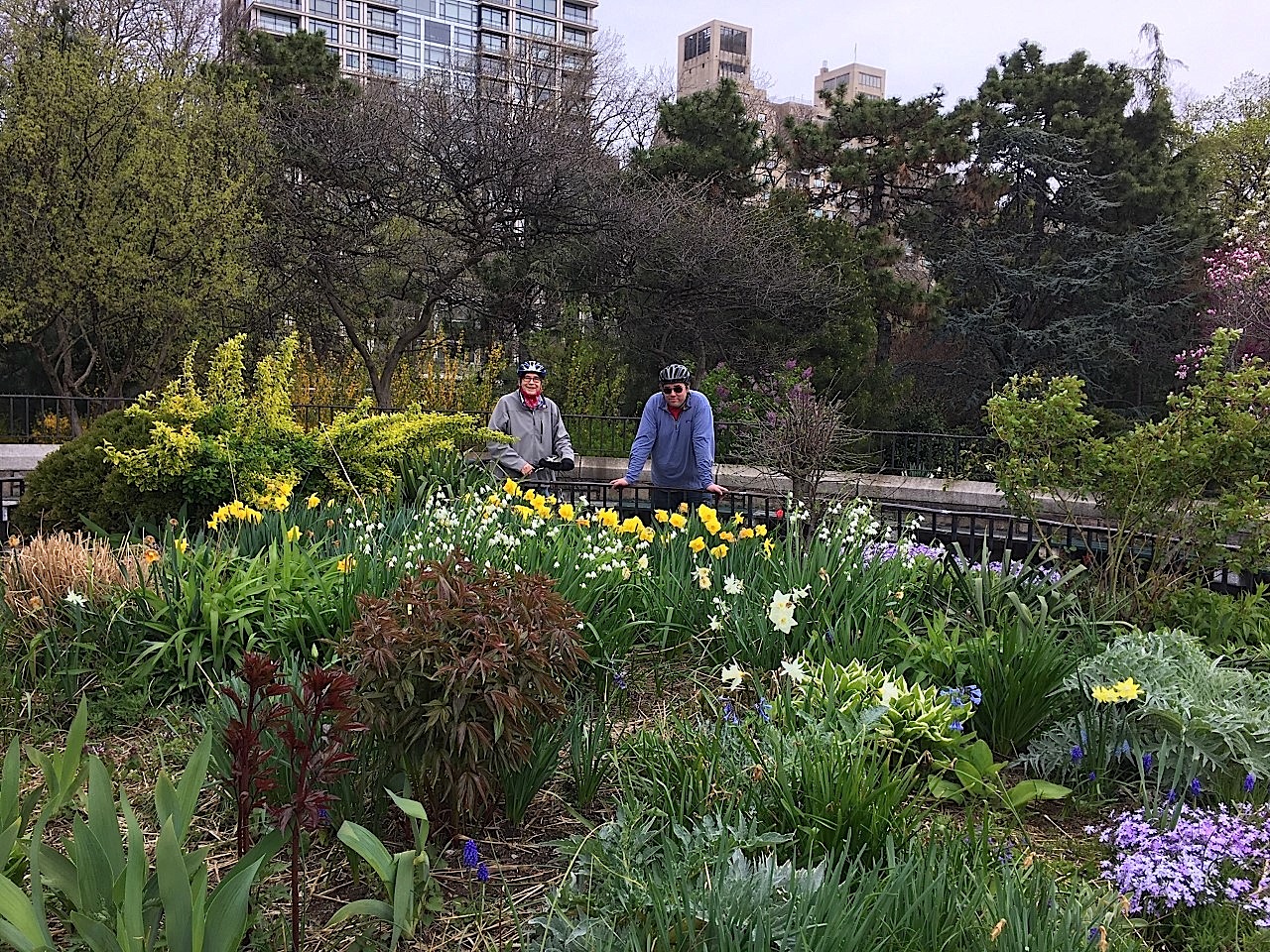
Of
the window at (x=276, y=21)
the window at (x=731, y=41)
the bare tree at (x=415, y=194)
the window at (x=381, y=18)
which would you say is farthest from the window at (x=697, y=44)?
the bare tree at (x=415, y=194)

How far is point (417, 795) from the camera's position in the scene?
2795 mm

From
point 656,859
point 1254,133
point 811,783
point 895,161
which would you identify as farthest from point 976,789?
point 1254,133

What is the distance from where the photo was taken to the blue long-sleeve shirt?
22.3ft

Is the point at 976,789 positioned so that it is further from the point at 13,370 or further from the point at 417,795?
the point at 13,370

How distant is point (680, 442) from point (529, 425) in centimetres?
115

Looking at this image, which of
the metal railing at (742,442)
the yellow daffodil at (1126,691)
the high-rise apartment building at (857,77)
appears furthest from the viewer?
the high-rise apartment building at (857,77)

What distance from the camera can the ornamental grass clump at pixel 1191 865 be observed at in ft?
7.91

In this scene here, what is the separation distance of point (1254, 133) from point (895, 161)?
8.61 m

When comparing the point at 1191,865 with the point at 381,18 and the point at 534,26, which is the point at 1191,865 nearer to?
the point at 381,18

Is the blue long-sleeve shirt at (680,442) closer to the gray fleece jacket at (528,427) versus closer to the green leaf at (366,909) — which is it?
the gray fleece jacket at (528,427)

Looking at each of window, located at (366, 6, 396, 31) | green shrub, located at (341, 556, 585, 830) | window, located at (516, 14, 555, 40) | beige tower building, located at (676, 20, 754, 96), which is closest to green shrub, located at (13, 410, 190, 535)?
green shrub, located at (341, 556, 585, 830)

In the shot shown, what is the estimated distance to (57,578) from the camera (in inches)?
161

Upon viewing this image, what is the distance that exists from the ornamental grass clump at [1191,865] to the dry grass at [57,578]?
11.5ft

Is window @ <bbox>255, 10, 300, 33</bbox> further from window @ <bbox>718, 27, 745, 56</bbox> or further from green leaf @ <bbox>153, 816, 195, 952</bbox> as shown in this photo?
green leaf @ <bbox>153, 816, 195, 952</bbox>
